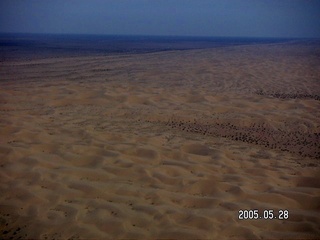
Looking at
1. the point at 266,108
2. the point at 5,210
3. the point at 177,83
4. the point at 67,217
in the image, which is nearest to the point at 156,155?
the point at 67,217

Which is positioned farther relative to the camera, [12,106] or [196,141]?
[12,106]

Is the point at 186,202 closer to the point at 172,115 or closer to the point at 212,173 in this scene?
the point at 212,173

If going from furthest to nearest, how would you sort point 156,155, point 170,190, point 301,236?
1. point 156,155
2. point 170,190
3. point 301,236

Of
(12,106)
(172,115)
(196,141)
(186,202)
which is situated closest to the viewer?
(186,202)

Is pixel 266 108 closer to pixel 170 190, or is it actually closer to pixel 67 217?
pixel 170 190

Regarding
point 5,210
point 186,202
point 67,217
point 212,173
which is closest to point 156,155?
point 212,173

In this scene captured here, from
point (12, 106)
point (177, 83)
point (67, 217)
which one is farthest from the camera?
point (177, 83)
